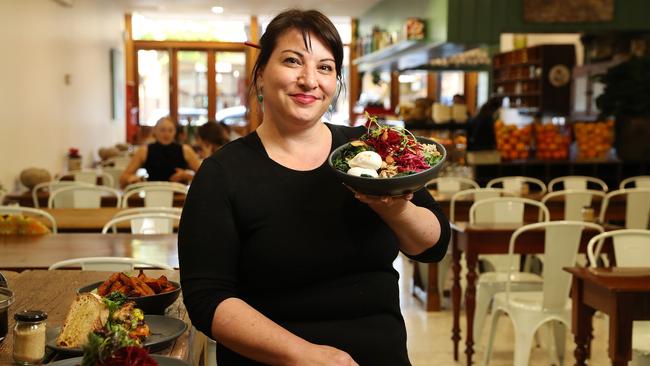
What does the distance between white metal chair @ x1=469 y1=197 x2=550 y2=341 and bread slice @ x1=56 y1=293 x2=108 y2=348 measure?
125 inches

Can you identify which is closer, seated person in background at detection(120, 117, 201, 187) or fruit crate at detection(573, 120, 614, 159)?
seated person in background at detection(120, 117, 201, 187)

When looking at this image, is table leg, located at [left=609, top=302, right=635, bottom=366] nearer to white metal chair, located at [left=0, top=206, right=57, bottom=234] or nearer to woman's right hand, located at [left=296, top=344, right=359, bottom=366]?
woman's right hand, located at [left=296, top=344, right=359, bottom=366]

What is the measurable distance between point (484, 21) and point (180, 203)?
4.60 m

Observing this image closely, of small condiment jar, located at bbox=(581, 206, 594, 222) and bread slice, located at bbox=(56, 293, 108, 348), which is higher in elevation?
bread slice, located at bbox=(56, 293, 108, 348)

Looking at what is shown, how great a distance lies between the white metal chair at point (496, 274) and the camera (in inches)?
195

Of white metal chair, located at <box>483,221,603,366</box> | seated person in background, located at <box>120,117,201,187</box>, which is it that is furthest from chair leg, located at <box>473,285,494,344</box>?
seated person in background, located at <box>120,117,201,187</box>

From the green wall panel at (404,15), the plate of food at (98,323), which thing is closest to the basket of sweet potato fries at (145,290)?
the plate of food at (98,323)

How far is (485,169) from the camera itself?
8820 millimetres

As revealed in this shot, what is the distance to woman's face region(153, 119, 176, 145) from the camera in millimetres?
7438

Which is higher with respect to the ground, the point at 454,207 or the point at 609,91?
the point at 609,91

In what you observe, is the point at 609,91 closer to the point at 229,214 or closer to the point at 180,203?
the point at 180,203

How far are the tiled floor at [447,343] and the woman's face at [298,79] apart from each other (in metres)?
3.43

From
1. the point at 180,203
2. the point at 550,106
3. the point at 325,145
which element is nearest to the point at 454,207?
the point at 180,203

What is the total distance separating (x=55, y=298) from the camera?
2574mm
